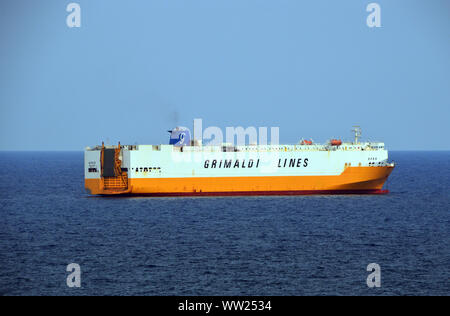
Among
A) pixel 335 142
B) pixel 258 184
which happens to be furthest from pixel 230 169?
pixel 335 142

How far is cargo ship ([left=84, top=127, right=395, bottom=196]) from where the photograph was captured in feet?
200

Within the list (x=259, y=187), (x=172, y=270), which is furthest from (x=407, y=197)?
(x=172, y=270)

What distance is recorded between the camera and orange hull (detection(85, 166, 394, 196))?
202 ft

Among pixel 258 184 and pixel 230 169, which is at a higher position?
pixel 230 169

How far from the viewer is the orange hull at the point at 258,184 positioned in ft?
202

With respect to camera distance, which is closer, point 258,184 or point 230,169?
point 230,169

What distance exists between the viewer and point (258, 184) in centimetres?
6325

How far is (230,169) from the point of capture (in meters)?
62.4

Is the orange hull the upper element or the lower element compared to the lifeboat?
lower

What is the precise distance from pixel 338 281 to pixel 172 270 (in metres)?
8.94

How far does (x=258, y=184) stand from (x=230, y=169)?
3.44 metres

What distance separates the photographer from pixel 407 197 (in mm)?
71500

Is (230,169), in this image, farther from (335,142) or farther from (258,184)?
(335,142)
